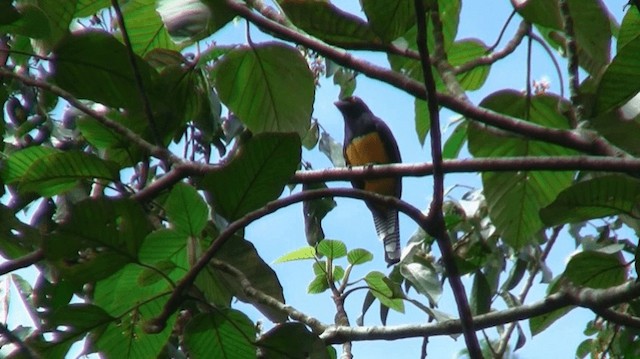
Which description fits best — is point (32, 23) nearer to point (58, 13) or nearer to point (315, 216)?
point (58, 13)

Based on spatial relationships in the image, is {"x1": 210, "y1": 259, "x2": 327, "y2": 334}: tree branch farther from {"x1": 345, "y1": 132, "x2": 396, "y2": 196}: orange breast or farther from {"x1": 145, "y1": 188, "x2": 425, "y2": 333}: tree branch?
{"x1": 345, "y1": 132, "x2": 396, "y2": 196}: orange breast

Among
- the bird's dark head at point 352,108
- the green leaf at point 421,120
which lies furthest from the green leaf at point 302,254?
the bird's dark head at point 352,108

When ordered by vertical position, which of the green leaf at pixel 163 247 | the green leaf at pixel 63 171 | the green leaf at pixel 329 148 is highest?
the green leaf at pixel 329 148

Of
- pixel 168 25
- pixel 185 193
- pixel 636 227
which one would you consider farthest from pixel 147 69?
pixel 636 227

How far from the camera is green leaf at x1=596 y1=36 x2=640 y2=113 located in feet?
4.10

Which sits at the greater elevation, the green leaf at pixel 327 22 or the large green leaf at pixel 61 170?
the green leaf at pixel 327 22

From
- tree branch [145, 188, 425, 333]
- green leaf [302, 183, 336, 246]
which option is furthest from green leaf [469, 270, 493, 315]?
tree branch [145, 188, 425, 333]

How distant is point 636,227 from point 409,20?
Result: 40.5 inches

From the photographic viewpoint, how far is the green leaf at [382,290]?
2.02 m

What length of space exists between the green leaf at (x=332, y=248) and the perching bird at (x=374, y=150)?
2405 millimetres

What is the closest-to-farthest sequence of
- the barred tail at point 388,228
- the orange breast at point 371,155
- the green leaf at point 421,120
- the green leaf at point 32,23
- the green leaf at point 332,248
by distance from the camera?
the green leaf at point 32,23
the green leaf at point 421,120
the green leaf at point 332,248
the barred tail at point 388,228
the orange breast at point 371,155

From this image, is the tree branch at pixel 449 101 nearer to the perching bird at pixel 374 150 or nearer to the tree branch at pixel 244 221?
the tree branch at pixel 244 221

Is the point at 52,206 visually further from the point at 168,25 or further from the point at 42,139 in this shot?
the point at 168,25

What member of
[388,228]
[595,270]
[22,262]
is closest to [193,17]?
[22,262]
